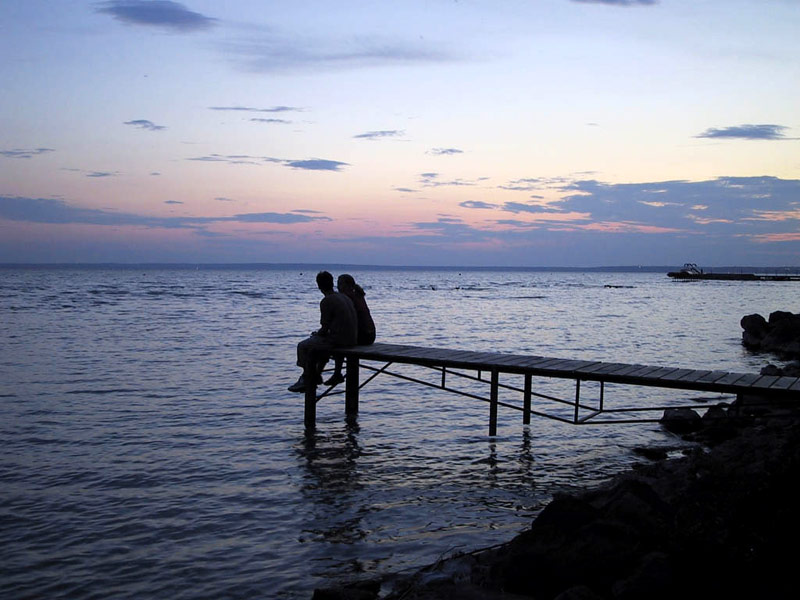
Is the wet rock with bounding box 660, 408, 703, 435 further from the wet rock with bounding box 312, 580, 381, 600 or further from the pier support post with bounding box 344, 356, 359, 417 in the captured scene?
the wet rock with bounding box 312, 580, 381, 600

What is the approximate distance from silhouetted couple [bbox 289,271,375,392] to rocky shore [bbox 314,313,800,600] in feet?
22.4

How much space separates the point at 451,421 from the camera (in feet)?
50.6

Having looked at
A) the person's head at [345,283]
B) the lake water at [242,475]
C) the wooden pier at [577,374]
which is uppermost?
the person's head at [345,283]

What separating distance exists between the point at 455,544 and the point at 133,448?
6.69 metres

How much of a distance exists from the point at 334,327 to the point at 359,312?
71cm

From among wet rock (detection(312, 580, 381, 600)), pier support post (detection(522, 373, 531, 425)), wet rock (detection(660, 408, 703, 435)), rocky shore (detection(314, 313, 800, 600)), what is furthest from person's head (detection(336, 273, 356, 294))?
wet rock (detection(312, 580, 381, 600))

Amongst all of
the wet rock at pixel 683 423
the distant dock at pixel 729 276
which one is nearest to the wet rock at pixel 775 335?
the wet rock at pixel 683 423

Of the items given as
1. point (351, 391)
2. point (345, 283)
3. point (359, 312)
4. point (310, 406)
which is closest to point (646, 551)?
point (345, 283)

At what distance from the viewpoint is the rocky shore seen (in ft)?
18.1

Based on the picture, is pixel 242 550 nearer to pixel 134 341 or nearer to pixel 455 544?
pixel 455 544

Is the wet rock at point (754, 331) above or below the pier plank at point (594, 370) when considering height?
below

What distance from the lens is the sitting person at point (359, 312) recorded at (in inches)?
549

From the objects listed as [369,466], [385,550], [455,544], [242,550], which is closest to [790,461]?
[455,544]

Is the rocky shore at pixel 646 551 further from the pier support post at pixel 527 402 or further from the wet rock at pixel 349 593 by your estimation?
the pier support post at pixel 527 402
